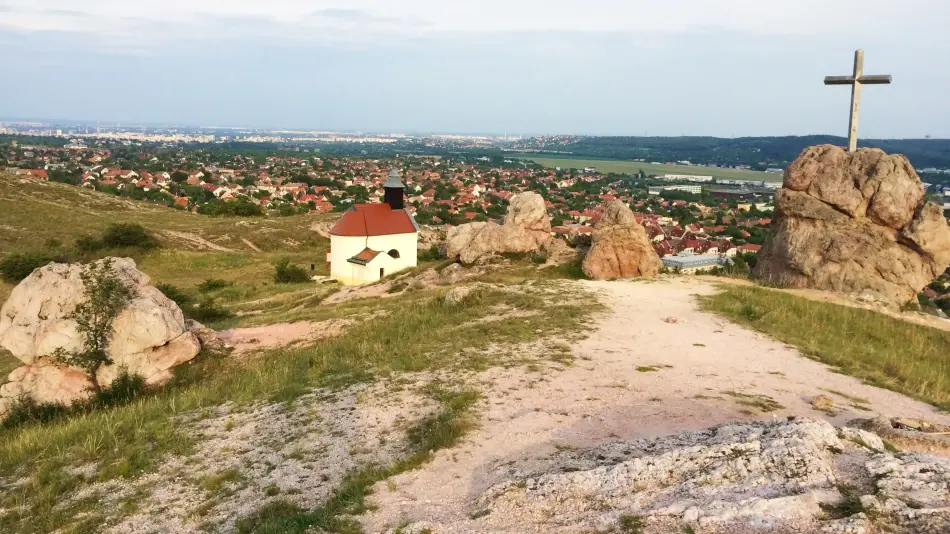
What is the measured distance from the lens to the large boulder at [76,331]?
12492 mm

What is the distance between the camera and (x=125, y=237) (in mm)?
40406

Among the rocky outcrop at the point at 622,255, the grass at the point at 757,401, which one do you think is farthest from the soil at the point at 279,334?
the grass at the point at 757,401

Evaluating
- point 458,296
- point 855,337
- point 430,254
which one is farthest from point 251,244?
point 855,337

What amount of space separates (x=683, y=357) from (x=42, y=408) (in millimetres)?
11834

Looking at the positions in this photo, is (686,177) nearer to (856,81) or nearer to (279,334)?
(856,81)

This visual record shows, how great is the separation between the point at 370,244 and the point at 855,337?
2366 cm

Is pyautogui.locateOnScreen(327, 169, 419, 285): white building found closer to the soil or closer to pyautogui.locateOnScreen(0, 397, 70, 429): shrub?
the soil

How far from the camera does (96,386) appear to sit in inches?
491

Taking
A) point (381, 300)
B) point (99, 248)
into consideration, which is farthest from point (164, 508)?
point (99, 248)

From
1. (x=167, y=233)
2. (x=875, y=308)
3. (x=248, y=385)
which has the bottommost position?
(x=167, y=233)

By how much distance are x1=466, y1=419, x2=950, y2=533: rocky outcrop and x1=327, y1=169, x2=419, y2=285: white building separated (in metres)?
26.4

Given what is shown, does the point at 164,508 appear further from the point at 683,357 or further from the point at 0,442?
the point at 683,357

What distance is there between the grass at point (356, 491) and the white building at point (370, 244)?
23696 mm

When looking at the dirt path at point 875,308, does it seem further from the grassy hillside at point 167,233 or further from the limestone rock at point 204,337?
the grassy hillside at point 167,233
